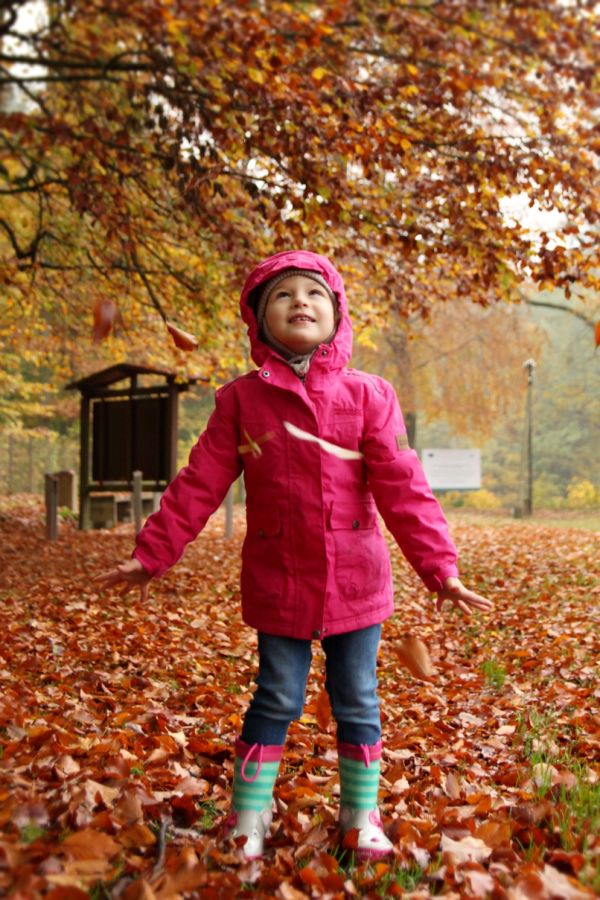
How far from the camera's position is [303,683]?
8.64ft

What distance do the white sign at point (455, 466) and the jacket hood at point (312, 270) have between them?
20.4 meters

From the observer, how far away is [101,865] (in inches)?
86.8

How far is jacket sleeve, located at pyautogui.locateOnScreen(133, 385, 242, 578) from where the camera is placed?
2.66 metres

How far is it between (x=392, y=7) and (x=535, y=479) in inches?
1214

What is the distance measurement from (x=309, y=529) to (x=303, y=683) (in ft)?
1.72

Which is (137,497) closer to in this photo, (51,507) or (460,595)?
(51,507)

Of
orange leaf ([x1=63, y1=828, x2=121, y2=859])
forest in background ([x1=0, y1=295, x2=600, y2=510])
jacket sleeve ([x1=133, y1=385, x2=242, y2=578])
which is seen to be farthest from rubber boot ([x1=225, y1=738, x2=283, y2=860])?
forest in background ([x1=0, y1=295, x2=600, y2=510])

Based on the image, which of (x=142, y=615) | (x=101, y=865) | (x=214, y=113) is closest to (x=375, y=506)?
(x=101, y=865)

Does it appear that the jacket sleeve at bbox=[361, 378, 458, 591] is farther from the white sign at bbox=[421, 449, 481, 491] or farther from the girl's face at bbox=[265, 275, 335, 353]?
the white sign at bbox=[421, 449, 481, 491]

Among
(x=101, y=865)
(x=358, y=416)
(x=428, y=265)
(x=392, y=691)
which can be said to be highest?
(x=428, y=265)

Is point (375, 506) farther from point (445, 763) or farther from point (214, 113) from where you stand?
point (214, 113)

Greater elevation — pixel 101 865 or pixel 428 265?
pixel 428 265

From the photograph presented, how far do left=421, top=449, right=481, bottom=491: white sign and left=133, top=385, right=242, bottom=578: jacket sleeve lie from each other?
20502 mm

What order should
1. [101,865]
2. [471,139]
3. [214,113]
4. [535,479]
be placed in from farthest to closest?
[535,479]
[471,139]
[214,113]
[101,865]
